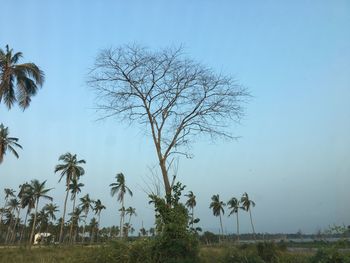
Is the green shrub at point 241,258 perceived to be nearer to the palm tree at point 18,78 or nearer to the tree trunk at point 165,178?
the tree trunk at point 165,178

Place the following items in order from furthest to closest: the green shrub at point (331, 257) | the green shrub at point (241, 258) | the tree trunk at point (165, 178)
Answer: the tree trunk at point (165, 178) < the green shrub at point (241, 258) < the green shrub at point (331, 257)

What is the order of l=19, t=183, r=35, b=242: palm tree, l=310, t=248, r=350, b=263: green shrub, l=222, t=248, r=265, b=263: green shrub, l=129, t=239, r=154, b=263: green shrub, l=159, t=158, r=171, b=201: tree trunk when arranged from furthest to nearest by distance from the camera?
l=19, t=183, r=35, b=242: palm tree < l=159, t=158, r=171, b=201: tree trunk < l=129, t=239, r=154, b=263: green shrub < l=222, t=248, r=265, b=263: green shrub < l=310, t=248, r=350, b=263: green shrub

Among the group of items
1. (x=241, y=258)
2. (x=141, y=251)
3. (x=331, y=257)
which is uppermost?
(x=141, y=251)

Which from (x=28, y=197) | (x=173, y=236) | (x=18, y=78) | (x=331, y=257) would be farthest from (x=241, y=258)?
(x=28, y=197)

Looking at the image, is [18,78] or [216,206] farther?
[216,206]

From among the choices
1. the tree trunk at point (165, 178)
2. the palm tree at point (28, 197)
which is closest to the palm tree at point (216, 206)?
the palm tree at point (28, 197)

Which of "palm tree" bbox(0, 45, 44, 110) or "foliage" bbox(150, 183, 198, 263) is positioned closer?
"foliage" bbox(150, 183, 198, 263)


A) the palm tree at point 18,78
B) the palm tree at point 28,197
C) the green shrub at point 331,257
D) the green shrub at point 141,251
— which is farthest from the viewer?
the palm tree at point 28,197

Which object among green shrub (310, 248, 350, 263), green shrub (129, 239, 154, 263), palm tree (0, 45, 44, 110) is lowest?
green shrub (310, 248, 350, 263)

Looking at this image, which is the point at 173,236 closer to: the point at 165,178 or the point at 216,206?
the point at 165,178

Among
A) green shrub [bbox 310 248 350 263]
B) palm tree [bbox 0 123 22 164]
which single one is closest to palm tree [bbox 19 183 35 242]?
palm tree [bbox 0 123 22 164]

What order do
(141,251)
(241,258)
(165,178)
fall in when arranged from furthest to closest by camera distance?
(165,178) → (141,251) → (241,258)

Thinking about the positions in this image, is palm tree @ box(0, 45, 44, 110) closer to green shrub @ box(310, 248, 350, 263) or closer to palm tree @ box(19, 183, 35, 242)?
green shrub @ box(310, 248, 350, 263)

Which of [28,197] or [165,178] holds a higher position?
[28,197]
